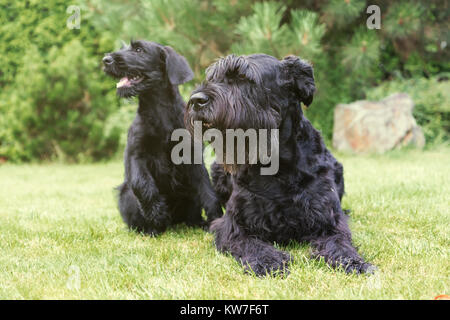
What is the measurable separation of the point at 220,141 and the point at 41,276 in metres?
1.12

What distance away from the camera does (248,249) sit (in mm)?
2238

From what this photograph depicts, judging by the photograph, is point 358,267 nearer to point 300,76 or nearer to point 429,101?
point 300,76

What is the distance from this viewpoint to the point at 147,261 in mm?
2270

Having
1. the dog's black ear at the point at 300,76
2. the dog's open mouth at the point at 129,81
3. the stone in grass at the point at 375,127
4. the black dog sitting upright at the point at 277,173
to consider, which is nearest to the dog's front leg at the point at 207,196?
the black dog sitting upright at the point at 277,173

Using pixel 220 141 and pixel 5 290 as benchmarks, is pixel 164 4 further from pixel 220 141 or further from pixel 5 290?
pixel 5 290

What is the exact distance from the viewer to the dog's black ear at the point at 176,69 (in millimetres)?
3102

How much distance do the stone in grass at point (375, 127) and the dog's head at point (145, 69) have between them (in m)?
5.16

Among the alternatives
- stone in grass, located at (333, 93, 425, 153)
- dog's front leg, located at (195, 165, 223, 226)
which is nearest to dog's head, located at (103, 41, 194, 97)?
dog's front leg, located at (195, 165, 223, 226)

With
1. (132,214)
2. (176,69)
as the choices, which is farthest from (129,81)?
(132,214)

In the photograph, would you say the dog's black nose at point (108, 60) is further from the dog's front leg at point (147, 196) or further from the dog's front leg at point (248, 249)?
the dog's front leg at point (248, 249)

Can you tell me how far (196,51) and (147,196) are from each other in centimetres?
486

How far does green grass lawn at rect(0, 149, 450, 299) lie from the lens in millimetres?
1759

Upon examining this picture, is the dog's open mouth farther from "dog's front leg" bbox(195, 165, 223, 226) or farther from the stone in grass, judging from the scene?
the stone in grass
